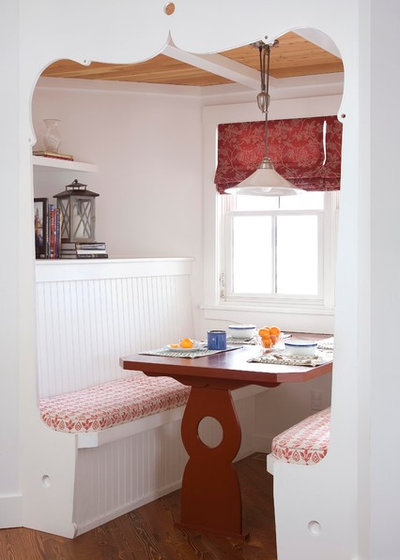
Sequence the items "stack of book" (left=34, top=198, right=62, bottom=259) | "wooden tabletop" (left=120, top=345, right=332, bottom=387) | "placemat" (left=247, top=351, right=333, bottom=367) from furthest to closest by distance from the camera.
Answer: "stack of book" (left=34, top=198, right=62, bottom=259) → "placemat" (left=247, top=351, right=333, bottom=367) → "wooden tabletop" (left=120, top=345, right=332, bottom=387)

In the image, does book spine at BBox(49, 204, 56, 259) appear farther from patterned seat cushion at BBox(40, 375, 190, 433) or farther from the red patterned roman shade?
the red patterned roman shade

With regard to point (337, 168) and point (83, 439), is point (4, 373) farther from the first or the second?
point (337, 168)

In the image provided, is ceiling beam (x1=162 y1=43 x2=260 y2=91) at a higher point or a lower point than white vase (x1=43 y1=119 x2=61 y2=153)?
higher

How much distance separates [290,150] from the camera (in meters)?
5.38

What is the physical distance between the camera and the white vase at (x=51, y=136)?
5.26 m

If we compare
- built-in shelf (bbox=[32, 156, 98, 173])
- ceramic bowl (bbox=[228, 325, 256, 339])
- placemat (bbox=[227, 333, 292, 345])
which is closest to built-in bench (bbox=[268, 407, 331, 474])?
placemat (bbox=[227, 333, 292, 345])

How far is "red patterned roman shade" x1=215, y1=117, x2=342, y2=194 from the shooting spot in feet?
17.2

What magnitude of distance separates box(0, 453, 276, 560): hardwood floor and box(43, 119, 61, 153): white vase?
93.7 inches

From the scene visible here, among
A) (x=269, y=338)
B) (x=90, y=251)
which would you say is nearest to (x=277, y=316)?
(x=269, y=338)

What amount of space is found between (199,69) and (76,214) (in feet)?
4.01

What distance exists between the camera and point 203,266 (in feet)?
18.7

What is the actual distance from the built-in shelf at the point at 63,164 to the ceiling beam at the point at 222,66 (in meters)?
1.08

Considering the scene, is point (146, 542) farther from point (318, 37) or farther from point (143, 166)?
point (143, 166)

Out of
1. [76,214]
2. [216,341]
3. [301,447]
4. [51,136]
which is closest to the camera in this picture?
[301,447]
